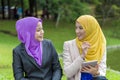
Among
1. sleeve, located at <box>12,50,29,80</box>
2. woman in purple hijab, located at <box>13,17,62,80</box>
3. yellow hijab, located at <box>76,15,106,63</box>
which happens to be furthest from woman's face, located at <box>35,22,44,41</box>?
yellow hijab, located at <box>76,15,106,63</box>

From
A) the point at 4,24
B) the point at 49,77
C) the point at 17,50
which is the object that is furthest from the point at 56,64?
the point at 4,24

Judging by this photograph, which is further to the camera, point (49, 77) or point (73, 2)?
point (73, 2)

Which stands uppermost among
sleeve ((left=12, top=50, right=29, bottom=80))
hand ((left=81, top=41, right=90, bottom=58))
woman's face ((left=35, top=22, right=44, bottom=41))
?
woman's face ((left=35, top=22, right=44, bottom=41))

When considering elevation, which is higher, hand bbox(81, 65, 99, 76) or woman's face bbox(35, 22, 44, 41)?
woman's face bbox(35, 22, 44, 41)

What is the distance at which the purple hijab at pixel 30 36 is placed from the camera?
465cm

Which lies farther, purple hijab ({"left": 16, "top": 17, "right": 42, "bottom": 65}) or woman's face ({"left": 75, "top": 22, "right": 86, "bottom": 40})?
woman's face ({"left": 75, "top": 22, "right": 86, "bottom": 40})

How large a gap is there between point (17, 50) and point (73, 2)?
86.5 feet

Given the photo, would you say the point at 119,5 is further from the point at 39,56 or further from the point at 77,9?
the point at 39,56

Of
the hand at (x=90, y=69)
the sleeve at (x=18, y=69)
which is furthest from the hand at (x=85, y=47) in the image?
the sleeve at (x=18, y=69)

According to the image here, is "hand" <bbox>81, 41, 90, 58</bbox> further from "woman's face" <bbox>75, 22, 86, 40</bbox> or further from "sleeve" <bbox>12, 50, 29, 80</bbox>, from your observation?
"sleeve" <bbox>12, 50, 29, 80</bbox>

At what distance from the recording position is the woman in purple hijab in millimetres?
4676

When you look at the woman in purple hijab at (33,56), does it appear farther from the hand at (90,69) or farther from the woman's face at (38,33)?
the hand at (90,69)

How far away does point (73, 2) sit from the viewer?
102 ft

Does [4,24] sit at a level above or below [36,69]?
below
